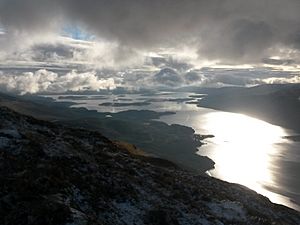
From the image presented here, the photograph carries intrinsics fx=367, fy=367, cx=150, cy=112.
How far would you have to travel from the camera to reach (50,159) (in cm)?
3797

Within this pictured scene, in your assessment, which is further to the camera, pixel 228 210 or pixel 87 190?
pixel 228 210

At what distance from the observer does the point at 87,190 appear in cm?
3359

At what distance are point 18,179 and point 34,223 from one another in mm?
7197

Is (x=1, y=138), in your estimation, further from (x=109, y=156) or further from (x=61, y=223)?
(x=61, y=223)

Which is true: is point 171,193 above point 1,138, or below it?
below

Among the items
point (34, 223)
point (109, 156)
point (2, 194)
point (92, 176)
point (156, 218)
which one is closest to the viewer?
point (34, 223)

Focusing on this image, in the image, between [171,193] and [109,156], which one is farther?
[109,156]

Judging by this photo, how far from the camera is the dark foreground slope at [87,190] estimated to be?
26.7m

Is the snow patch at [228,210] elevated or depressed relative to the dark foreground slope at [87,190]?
depressed

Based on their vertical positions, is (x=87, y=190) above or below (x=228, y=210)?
above

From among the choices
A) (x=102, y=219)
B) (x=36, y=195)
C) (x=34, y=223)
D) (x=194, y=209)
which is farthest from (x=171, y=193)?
(x=34, y=223)

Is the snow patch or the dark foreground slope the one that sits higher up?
the dark foreground slope

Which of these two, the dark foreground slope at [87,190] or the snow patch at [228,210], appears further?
the snow patch at [228,210]

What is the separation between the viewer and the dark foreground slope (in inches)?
1051
